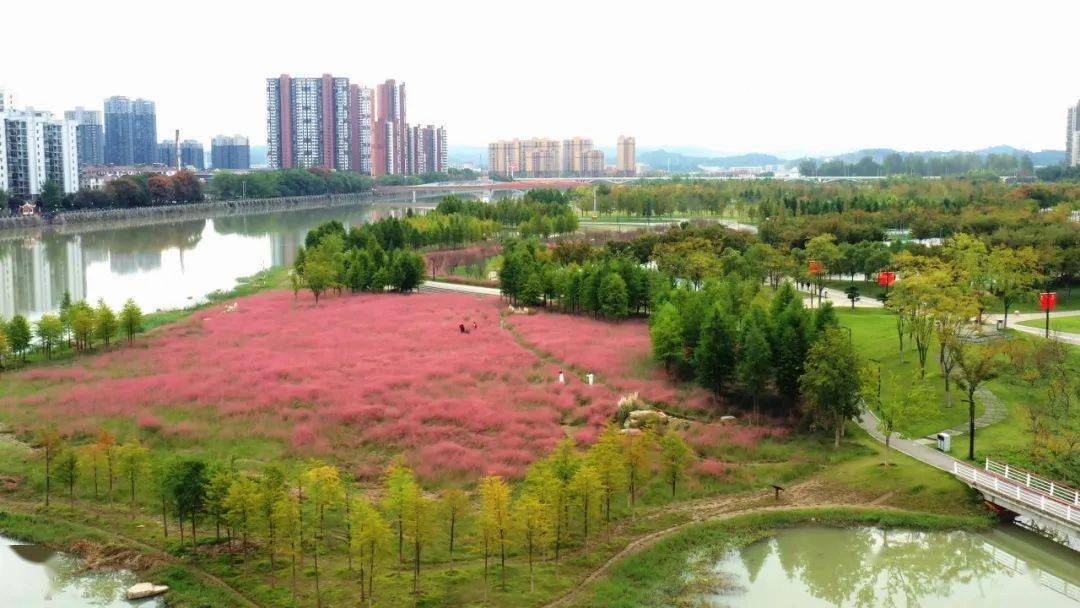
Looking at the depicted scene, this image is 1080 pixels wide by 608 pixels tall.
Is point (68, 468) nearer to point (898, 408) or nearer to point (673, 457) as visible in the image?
point (673, 457)

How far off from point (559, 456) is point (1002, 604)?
6.76 m

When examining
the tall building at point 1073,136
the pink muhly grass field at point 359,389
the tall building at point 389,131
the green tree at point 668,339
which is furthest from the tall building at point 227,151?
the green tree at point 668,339

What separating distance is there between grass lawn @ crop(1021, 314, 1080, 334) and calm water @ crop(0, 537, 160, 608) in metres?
23.5

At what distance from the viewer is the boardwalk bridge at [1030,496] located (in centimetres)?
1507

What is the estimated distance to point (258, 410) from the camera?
21.5 m

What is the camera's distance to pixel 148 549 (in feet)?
48.5

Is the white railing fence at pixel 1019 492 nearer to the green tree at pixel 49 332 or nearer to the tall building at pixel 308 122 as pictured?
the green tree at pixel 49 332

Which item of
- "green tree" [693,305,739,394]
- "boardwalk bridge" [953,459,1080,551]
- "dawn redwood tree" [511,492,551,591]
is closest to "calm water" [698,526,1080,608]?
"boardwalk bridge" [953,459,1080,551]

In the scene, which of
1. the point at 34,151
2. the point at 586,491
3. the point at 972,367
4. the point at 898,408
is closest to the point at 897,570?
the point at 898,408

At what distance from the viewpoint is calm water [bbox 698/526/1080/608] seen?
1397cm

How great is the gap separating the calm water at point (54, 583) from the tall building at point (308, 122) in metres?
138

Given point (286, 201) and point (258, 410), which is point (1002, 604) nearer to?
point (258, 410)

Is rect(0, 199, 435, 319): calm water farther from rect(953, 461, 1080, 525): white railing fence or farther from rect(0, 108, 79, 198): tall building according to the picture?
rect(953, 461, 1080, 525): white railing fence

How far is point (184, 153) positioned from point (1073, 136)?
158 metres
